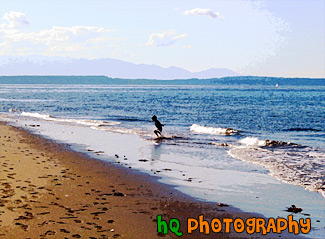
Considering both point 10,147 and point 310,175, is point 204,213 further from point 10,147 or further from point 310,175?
point 10,147

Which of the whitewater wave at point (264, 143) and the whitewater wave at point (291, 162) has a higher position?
the whitewater wave at point (291, 162)

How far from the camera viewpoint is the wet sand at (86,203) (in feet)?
26.5

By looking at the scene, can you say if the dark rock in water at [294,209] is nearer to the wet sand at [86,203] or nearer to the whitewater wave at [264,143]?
the wet sand at [86,203]

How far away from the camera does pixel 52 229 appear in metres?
8.00

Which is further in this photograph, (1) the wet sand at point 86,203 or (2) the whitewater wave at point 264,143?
(2) the whitewater wave at point 264,143

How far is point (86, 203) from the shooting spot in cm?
991

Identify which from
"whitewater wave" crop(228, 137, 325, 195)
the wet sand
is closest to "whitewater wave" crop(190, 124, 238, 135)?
"whitewater wave" crop(228, 137, 325, 195)

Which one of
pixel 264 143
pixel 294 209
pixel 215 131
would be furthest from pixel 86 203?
pixel 215 131

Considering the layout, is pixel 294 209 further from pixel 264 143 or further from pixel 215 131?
pixel 215 131

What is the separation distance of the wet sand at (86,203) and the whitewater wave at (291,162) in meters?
4.42

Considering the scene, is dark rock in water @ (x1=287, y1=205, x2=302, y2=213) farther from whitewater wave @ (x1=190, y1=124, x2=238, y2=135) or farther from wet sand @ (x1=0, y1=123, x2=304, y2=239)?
whitewater wave @ (x1=190, y1=124, x2=238, y2=135)

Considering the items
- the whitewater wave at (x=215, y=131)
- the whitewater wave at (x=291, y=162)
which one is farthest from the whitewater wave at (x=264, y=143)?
the whitewater wave at (x=215, y=131)

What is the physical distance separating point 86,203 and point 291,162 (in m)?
10.3

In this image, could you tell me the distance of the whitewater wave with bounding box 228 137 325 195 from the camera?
13.5m
